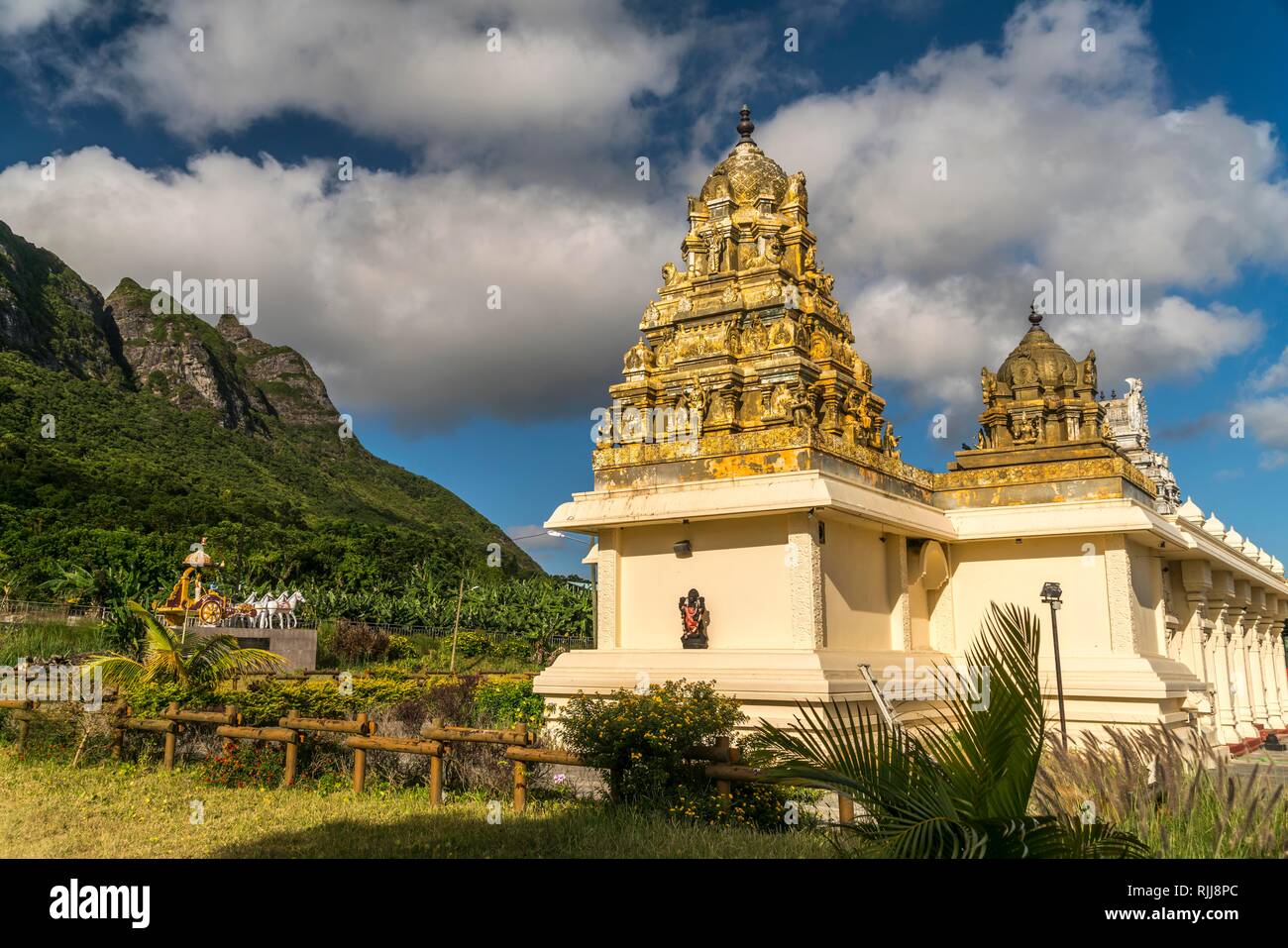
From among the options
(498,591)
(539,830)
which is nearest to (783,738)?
(539,830)

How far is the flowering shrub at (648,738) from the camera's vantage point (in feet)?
29.4

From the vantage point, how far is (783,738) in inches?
196

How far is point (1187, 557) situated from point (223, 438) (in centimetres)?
7799

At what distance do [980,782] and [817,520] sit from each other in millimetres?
8000

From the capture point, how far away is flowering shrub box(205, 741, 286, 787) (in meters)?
11.1

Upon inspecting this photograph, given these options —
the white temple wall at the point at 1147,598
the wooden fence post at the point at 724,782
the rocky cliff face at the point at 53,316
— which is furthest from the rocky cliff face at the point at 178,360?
the wooden fence post at the point at 724,782

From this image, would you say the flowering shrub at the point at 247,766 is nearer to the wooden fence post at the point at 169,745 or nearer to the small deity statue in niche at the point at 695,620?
the wooden fence post at the point at 169,745

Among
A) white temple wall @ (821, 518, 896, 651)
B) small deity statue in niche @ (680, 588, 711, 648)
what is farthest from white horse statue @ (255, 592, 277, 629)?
white temple wall @ (821, 518, 896, 651)

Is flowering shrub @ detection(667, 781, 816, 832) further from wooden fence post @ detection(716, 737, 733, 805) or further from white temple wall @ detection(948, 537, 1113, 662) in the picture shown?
white temple wall @ detection(948, 537, 1113, 662)

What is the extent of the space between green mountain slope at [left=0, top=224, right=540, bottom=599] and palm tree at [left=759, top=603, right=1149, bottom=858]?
21959 millimetres

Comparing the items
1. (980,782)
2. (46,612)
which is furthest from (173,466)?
(980,782)

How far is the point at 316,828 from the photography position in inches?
345

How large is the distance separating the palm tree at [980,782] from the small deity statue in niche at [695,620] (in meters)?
7.98
